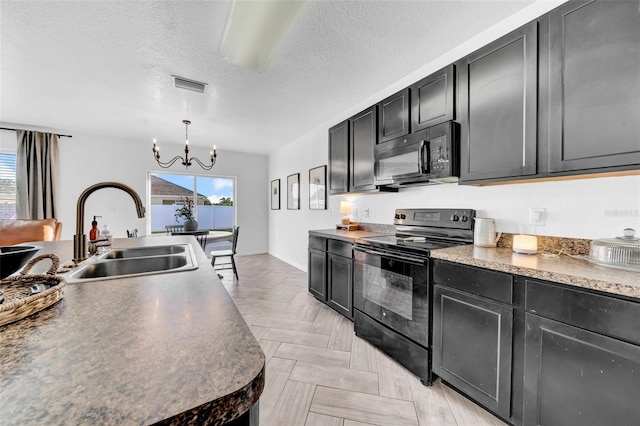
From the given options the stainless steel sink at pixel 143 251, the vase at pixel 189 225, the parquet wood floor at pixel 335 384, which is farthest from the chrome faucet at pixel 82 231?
the vase at pixel 189 225

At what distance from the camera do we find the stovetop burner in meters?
2.00

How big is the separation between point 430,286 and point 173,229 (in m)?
4.65

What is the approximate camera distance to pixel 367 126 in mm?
2707

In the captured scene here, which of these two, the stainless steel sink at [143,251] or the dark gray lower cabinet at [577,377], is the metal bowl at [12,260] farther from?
the dark gray lower cabinet at [577,377]

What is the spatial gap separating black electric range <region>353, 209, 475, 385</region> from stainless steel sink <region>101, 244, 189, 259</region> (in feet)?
4.86

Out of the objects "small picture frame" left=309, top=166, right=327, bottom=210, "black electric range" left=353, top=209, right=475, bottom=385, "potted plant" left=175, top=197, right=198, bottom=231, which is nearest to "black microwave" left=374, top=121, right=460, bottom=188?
"black electric range" left=353, top=209, right=475, bottom=385

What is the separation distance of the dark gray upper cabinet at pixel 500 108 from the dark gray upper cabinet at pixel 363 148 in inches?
36.2

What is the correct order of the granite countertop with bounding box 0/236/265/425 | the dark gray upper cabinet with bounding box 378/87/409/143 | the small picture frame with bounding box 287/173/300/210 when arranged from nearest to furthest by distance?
1. the granite countertop with bounding box 0/236/265/425
2. the dark gray upper cabinet with bounding box 378/87/409/143
3. the small picture frame with bounding box 287/173/300/210

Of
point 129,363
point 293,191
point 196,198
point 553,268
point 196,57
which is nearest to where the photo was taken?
point 129,363

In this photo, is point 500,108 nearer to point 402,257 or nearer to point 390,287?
point 402,257

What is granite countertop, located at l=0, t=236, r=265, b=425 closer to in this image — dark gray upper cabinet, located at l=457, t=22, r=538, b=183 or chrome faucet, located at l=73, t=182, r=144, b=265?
chrome faucet, located at l=73, t=182, r=144, b=265

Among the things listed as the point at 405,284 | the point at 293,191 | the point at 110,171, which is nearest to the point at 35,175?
the point at 110,171

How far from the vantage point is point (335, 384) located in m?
1.76

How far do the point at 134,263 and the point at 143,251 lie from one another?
0.31 m
